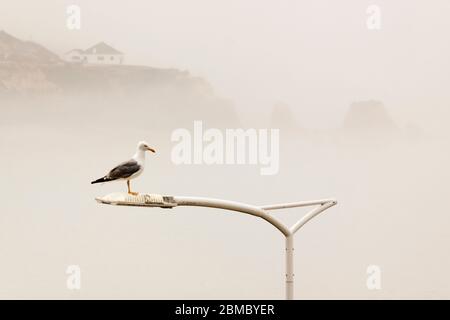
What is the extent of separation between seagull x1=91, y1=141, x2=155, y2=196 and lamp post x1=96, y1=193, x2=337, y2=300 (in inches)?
39.9

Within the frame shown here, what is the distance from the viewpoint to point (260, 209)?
39.2 ft

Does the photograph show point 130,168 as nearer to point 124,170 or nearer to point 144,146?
point 124,170

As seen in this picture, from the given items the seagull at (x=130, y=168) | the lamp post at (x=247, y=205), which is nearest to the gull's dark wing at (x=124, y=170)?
the seagull at (x=130, y=168)

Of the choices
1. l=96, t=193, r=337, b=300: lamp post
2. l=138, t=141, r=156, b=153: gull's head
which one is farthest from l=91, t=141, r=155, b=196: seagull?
l=96, t=193, r=337, b=300: lamp post

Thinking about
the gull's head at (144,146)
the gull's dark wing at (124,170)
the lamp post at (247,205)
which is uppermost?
the gull's head at (144,146)

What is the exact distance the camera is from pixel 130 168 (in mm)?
11180

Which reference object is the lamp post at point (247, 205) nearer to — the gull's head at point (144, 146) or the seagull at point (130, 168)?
the seagull at point (130, 168)

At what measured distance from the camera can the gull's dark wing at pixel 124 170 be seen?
1110 cm

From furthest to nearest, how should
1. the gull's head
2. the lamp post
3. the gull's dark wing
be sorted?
the gull's head < the gull's dark wing < the lamp post

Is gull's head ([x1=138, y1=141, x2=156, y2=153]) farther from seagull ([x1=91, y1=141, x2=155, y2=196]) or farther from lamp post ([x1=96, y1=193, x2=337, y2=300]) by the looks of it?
lamp post ([x1=96, y1=193, x2=337, y2=300])

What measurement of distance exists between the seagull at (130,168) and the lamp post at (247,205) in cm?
101

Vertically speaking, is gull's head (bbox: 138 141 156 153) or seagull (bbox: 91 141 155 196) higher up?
gull's head (bbox: 138 141 156 153)

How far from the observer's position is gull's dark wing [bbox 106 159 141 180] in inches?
437

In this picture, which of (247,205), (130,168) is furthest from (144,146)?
(247,205)
